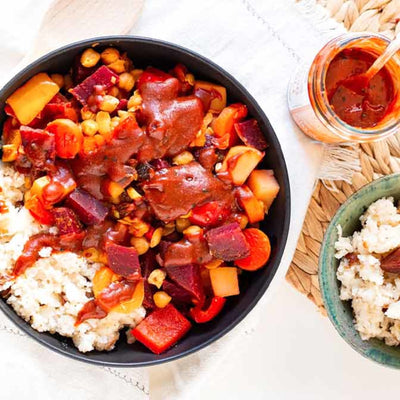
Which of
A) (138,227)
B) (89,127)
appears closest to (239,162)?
(138,227)

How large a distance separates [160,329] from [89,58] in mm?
912

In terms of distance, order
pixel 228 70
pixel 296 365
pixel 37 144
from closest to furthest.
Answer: pixel 37 144, pixel 228 70, pixel 296 365

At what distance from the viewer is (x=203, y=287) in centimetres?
222

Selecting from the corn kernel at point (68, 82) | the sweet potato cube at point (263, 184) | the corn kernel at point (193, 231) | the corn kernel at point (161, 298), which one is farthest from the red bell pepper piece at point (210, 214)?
the corn kernel at point (68, 82)

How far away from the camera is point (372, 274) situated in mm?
2225

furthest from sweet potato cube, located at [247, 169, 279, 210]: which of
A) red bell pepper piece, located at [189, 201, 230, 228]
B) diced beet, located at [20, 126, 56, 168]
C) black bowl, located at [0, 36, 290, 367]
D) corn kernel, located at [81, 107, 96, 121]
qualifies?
diced beet, located at [20, 126, 56, 168]

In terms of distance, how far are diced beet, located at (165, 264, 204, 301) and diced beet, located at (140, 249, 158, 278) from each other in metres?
0.07

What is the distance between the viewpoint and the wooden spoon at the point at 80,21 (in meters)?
2.27

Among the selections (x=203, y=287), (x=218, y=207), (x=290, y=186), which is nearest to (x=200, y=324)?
(x=203, y=287)

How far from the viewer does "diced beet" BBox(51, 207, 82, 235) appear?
2047 millimetres

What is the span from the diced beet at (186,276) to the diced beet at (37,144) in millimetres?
519

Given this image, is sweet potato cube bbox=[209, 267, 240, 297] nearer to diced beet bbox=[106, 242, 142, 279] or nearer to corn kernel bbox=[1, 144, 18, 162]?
diced beet bbox=[106, 242, 142, 279]

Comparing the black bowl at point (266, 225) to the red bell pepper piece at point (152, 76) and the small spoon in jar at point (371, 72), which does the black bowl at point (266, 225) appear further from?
the small spoon in jar at point (371, 72)

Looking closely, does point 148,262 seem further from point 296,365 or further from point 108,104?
point 296,365
